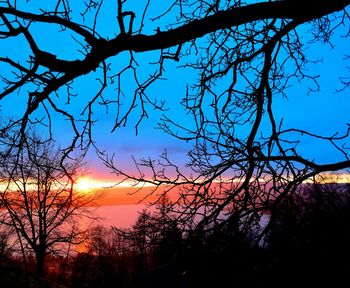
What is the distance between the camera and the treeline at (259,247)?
3502 millimetres

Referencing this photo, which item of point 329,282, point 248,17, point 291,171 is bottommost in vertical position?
point 329,282

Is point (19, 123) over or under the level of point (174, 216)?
over

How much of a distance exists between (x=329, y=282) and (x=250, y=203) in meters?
9.33

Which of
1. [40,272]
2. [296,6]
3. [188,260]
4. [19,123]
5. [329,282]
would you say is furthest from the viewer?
[40,272]

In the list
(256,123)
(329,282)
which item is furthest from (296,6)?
(329,282)

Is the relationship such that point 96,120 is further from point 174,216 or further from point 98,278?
point 98,278

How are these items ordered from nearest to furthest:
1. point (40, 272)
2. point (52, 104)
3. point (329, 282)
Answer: point (52, 104) → point (329, 282) → point (40, 272)

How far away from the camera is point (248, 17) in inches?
90.7

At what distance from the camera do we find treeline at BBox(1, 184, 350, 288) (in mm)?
3502

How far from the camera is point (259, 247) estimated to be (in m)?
4.16

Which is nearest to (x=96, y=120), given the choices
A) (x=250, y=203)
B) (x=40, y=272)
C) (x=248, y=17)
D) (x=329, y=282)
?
(x=248, y=17)

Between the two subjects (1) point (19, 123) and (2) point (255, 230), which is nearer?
(1) point (19, 123)

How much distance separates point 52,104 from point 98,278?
46050 millimetres

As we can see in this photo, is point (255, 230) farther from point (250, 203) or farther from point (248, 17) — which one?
point (248, 17)
